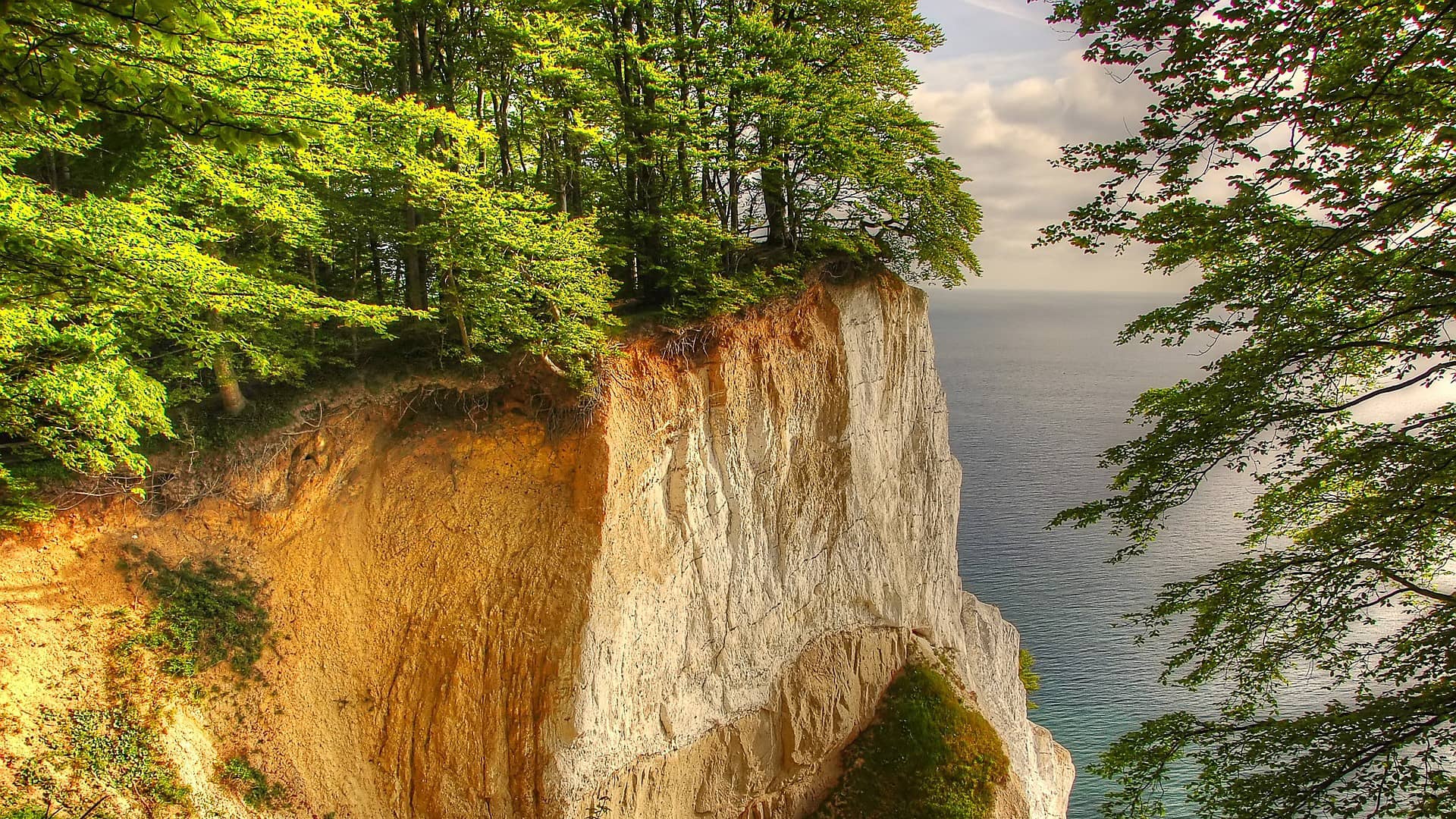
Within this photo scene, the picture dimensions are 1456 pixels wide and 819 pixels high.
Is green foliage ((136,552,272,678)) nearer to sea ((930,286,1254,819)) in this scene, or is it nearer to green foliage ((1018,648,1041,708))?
sea ((930,286,1254,819))

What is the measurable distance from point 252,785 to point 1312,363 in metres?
14.0

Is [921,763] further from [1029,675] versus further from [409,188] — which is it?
[409,188]

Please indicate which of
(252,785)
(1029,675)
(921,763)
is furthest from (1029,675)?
(252,785)

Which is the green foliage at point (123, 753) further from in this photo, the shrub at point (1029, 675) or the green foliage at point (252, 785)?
the shrub at point (1029, 675)

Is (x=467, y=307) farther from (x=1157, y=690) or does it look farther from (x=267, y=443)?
(x=1157, y=690)

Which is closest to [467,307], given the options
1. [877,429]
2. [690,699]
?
[690,699]

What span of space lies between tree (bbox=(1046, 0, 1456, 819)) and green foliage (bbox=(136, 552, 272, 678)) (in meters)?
11.8

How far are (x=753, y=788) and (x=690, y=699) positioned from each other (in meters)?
2.90

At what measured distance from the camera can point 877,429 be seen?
49.8 feet

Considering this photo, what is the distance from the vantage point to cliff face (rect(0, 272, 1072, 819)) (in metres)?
9.12

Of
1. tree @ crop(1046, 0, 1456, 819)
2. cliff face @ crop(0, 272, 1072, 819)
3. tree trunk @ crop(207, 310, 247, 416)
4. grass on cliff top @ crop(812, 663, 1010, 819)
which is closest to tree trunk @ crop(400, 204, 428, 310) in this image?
cliff face @ crop(0, 272, 1072, 819)

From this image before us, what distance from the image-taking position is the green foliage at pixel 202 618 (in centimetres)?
858

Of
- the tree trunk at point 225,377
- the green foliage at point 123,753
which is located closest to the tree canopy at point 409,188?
the tree trunk at point 225,377

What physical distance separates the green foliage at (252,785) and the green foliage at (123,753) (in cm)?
56
